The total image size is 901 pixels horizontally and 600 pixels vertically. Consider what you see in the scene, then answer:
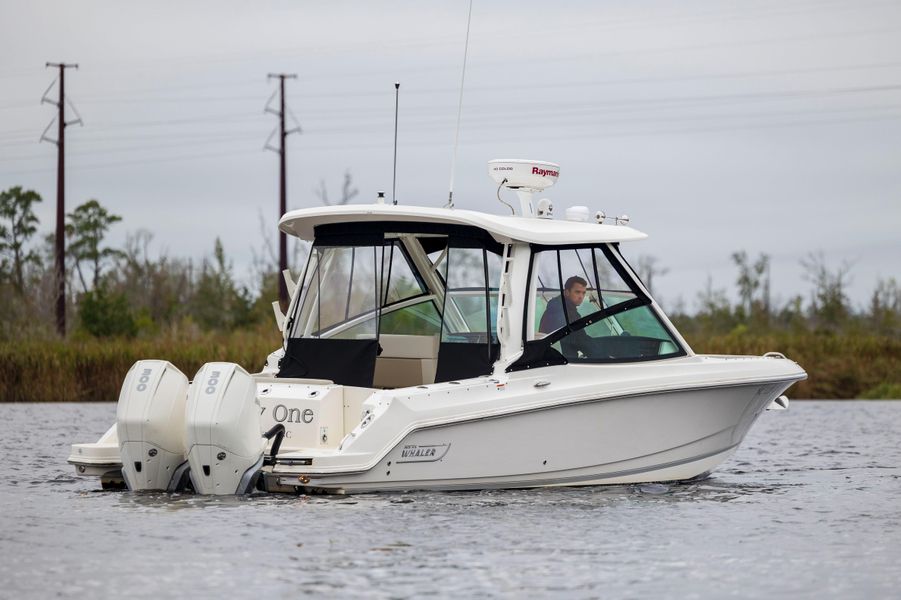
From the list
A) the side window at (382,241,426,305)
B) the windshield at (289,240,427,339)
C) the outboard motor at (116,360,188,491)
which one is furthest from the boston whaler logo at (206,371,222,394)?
the side window at (382,241,426,305)

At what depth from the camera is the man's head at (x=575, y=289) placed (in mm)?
12773

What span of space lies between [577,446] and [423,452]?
4.55ft

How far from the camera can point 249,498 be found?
1163 centimetres

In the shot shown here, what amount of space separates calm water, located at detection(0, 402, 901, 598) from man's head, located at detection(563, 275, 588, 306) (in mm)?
1671

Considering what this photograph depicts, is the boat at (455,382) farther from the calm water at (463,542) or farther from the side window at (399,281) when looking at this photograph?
the calm water at (463,542)

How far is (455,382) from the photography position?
1198cm

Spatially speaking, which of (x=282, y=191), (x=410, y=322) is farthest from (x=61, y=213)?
(x=410, y=322)

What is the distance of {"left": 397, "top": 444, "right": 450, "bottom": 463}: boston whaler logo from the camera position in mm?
11680

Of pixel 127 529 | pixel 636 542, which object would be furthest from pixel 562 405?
pixel 127 529

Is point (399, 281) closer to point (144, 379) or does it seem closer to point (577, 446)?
point (577, 446)

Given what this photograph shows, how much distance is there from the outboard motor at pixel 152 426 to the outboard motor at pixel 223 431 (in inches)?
11.4

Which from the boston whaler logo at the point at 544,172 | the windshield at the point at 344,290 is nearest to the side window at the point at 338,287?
the windshield at the point at 344,290

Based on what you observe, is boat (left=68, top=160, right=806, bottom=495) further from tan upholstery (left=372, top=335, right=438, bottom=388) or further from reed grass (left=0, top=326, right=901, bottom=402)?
reed grass (left=0, top=326, right=901, bottom=402)

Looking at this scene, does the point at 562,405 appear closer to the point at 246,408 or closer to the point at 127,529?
the point at 246,408
